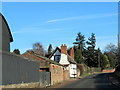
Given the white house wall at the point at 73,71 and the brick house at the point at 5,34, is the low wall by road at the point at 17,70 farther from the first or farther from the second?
the white house wall at the point at 73,71

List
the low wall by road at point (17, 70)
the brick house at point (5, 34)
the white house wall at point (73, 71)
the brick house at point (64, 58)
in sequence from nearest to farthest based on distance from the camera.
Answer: the low wall by road at point (17, 70)
the brick house at point (5, 34)
the brick house at point (64, 58)
the white house wall at point (73, 71)

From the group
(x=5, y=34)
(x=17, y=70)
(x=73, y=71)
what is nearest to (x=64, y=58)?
(x=73, y=71)

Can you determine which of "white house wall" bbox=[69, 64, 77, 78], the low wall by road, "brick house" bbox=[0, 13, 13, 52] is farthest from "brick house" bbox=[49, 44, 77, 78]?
the low wall by road

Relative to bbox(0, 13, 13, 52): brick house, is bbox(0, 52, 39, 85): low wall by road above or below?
below

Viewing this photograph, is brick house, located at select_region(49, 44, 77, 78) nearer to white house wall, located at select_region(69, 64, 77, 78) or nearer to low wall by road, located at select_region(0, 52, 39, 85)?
white house wall, located at select_region(69, 64, 77, 78)

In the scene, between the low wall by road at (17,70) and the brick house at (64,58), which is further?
the brick house at (64,58)

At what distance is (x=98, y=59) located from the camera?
112 m

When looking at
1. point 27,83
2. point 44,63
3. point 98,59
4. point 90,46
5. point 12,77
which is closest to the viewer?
point 12,77

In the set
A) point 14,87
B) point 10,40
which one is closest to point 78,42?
point 10,40

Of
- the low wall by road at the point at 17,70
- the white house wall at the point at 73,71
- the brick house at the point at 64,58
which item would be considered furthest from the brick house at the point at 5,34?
the white house wall at the point at 73,71

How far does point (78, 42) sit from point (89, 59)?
1417 centimetres

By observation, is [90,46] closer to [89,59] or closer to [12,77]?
[89,59]

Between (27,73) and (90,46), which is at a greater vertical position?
(90,46)

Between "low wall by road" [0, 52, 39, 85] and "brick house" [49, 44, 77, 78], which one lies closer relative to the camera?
"low wall by road" [0, 52, 39, 85]
